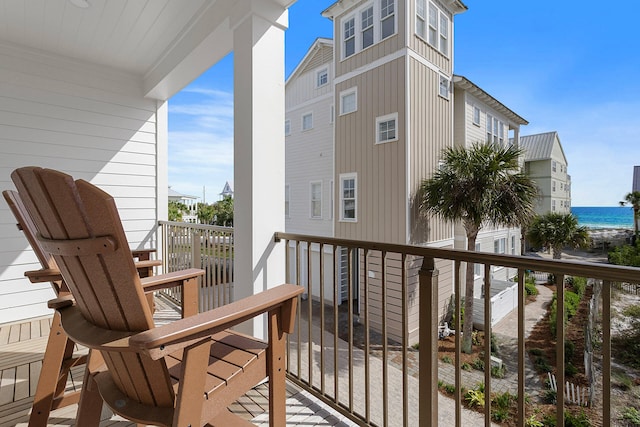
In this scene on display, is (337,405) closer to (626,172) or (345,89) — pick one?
(345,89)

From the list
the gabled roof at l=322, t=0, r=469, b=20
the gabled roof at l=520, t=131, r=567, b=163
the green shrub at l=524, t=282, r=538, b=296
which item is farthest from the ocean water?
the gabled roof at l=322, t=0, r=469, b=20

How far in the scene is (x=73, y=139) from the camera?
3.40m

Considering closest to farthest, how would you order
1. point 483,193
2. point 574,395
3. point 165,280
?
1. point 165,280
2. point 574,395
3. point 483,193

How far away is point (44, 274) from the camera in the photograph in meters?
1.47

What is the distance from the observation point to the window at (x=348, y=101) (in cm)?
854

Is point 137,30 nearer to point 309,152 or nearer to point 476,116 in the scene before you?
point 309,152

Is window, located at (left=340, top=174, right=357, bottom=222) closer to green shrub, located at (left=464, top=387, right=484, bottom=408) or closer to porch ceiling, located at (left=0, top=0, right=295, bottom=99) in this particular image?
green shrub, located at (left=464, top=387, right=484, bottom=408)

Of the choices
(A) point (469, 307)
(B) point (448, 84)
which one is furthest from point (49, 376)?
(B) point (448, 84)

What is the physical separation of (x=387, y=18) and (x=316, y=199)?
5.08 metres

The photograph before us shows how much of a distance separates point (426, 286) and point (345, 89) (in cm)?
837

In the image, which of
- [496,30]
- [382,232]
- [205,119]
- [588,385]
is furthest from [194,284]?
[496,30]

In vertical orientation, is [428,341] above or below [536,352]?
above

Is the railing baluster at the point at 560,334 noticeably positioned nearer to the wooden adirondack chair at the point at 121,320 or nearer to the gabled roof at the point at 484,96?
the wooden adirondack chair at the point at 121,320

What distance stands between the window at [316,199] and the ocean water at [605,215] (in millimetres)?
Result: 44512
